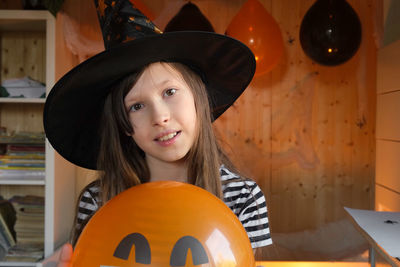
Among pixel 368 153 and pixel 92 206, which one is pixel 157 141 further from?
pixel 368 153

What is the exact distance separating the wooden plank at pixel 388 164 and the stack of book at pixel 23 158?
6.77 feet

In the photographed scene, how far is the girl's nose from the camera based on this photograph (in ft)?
3.03

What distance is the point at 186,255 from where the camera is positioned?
2.07 feet

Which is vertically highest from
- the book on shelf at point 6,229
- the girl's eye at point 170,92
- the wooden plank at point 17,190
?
the girl's eye at point 170,92

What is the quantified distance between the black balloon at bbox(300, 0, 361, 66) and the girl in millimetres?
1426

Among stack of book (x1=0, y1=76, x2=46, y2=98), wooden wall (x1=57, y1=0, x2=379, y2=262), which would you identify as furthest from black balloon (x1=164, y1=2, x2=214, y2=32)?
stack of book (x1=0, y1=76, x2=46, y2=98)

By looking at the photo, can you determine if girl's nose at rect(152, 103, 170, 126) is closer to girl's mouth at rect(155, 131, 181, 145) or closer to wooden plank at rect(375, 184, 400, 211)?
girl's mouth at rect(155, 131, 181, 145)

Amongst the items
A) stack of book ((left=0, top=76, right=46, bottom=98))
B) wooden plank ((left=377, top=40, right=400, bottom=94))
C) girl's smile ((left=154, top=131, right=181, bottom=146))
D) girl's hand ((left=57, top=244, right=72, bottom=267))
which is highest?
wooden plank ((left=377, top=40, right=400, bottom=94))

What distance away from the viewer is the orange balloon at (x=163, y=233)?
634 millimetres

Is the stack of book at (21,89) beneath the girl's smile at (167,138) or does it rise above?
above

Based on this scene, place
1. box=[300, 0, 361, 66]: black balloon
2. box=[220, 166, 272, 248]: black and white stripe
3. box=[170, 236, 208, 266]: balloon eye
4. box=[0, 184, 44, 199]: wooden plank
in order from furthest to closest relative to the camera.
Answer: box=[0, 184, 44, 199]: wooden plank, box=[300, 0, 361, 66]: black balloon, box=[220, 166, 272, 248]: black and white stripe, box=[170, 236, 208, 266]: balloon eye

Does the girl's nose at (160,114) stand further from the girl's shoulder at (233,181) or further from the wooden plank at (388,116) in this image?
the wooden plank at (388,116)

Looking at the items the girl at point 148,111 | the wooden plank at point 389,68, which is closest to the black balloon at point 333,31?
the wooden plank at point 389,68

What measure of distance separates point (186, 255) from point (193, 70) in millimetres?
592
